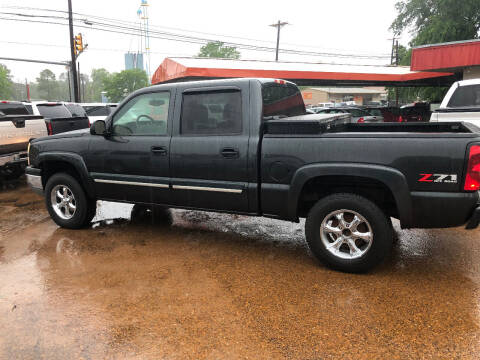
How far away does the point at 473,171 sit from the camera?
125 inches

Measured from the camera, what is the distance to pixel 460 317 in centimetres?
304

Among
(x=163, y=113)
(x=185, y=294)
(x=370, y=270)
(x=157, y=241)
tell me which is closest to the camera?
(x=185, y=294)

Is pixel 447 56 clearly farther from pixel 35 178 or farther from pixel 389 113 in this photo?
pixel 35 178

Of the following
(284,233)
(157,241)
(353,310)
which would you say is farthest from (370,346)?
(157,241)

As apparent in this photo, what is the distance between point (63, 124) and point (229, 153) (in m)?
6.26

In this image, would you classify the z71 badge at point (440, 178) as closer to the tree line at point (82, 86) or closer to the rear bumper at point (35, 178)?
the rear bumper at point (35, 178)

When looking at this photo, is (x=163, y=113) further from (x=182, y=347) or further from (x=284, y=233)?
(x=182, y=347)

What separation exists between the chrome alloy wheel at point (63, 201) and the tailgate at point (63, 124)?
361cm

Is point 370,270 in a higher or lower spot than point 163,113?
lower

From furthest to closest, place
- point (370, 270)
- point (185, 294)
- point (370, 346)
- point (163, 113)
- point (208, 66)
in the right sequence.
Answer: point (208, 66) → point (163, 113) → point (370, 270) → point (185, 294) → point (370, 346)

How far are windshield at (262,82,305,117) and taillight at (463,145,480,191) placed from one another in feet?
6.49

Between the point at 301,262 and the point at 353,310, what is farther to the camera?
the point at 301,262

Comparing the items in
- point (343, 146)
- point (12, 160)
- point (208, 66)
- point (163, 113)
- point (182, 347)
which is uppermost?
point (208, 66)

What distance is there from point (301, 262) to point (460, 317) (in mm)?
1571
